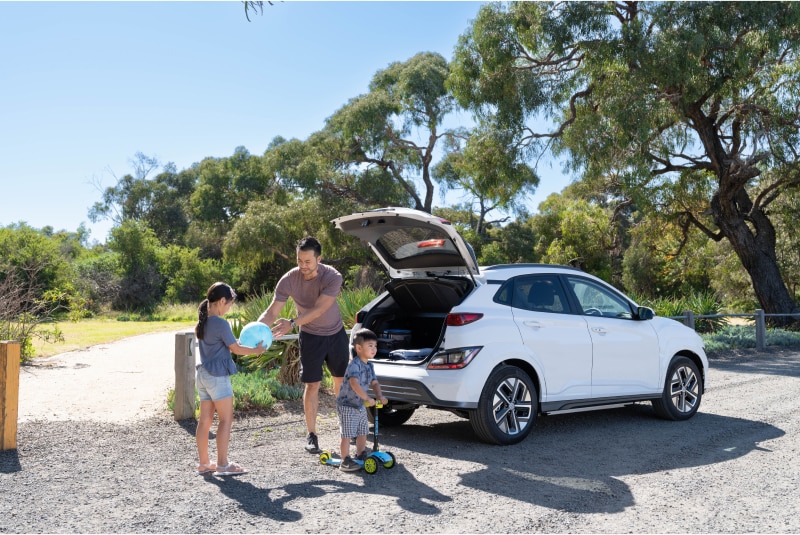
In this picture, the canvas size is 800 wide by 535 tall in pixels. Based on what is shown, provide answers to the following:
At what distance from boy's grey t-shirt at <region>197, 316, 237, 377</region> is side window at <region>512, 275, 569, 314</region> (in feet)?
9.25

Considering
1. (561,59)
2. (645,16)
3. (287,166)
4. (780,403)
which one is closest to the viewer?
(780,403)

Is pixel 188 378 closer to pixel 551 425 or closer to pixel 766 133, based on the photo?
pixel 551 425

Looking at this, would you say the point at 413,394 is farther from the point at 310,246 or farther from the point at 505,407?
the point at 310,246

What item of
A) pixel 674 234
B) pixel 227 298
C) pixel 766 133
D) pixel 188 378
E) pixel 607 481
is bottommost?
pixel 607 481

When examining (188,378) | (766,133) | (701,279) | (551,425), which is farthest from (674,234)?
(188,378)

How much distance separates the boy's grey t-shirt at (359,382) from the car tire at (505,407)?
1.16 meters

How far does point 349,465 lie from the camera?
6012 millimetres

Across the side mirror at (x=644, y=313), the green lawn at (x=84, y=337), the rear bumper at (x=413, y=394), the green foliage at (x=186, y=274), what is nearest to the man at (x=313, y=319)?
the rear bumper at (x=413, y=394)

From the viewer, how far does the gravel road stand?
15.4 feet

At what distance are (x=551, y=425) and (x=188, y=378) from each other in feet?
13.2

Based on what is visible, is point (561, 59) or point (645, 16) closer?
point (645, 16)

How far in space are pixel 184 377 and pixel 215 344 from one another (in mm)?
2464

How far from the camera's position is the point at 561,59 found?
796 inches

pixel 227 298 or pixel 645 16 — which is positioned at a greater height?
pixel 645 16
